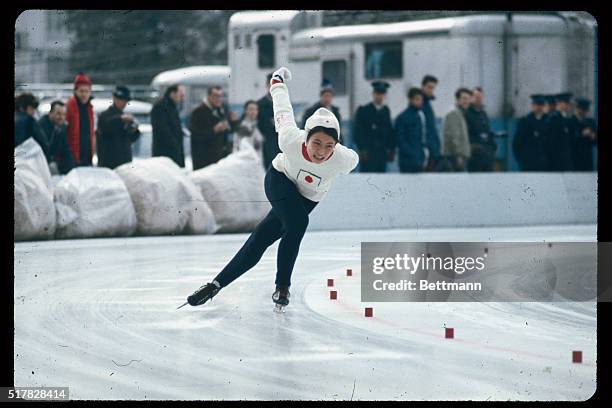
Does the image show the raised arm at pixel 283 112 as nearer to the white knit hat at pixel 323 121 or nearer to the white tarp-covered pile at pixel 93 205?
the white knit hat at pixel 323 121

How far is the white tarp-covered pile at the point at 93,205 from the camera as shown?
11.9 meters

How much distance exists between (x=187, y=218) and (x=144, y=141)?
5249 millimetres

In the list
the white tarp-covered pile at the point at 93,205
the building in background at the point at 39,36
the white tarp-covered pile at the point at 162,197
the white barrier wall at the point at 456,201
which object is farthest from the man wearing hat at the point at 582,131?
the building in background at the point at 39,36

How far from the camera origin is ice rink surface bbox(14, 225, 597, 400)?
5.92 m

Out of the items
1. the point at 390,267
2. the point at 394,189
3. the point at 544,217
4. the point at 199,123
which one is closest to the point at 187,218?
the point at 199,123

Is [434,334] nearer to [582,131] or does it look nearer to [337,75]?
[582,131]

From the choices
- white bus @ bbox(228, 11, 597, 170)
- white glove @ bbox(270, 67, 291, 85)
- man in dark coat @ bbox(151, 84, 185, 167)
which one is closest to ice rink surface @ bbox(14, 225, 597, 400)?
white glove @ bbox(270, 67, 291, 85)

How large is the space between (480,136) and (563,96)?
5.69ft

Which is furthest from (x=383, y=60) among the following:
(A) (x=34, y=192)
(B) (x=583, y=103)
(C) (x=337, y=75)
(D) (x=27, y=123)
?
(D) (x=27, y=123)

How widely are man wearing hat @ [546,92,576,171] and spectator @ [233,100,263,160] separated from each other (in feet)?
9.47

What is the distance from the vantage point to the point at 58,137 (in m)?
11.8

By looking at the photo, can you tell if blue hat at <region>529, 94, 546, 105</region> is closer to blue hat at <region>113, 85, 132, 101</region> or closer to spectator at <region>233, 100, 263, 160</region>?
spectator at <region>233, 100, 263, 160</region>

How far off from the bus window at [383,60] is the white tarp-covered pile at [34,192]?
783cm
